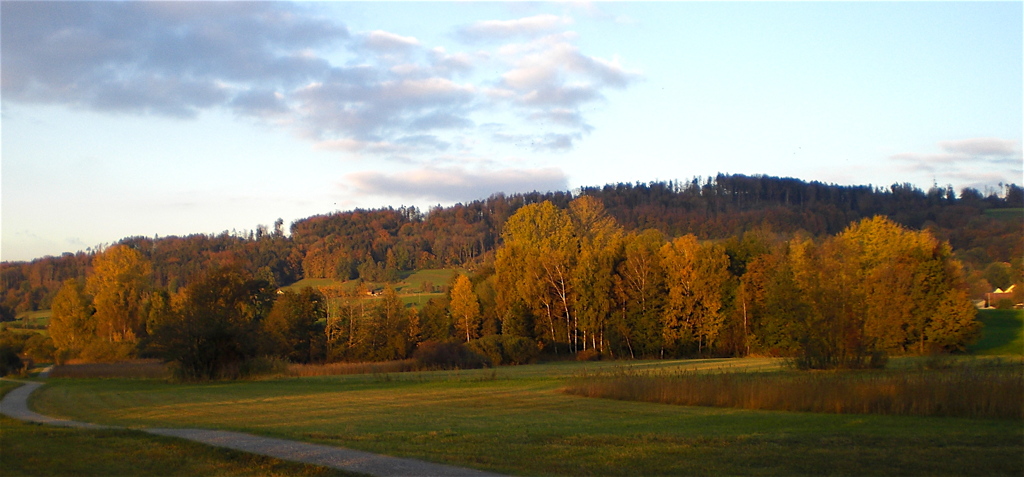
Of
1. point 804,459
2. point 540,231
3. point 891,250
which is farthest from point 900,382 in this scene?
point 540,231

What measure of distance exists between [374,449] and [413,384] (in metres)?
20.4

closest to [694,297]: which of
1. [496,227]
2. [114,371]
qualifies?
[114,371]

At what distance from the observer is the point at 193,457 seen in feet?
36.3

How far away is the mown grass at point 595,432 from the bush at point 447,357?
23097 mm

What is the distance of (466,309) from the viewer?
62.5m

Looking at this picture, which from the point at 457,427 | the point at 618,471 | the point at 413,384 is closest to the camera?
the point at 618,471

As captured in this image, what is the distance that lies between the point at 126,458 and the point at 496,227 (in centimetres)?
10960

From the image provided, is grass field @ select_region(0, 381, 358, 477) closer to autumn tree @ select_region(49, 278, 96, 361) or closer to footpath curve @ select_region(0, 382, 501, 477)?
footpath curve @ select_region(0, 382, 501, 477)

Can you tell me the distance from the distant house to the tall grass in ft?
188

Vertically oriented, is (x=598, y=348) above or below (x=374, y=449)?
below

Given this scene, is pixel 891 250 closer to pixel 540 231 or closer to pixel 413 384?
pixel 540 231

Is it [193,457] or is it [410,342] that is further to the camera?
[410,342]

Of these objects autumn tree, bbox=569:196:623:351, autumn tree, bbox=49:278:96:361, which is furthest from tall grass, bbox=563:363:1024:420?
autumn tree, bbox=49:278:96:361

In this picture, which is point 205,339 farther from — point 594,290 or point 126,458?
point 594,290
